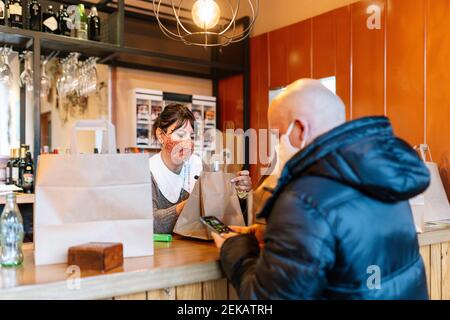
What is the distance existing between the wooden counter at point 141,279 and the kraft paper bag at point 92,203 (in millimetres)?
62

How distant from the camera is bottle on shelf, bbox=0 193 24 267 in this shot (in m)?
1.08

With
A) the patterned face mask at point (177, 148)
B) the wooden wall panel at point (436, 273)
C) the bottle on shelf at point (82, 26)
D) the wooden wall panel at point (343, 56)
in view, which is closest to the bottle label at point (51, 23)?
the bottle on shelf at point (82, 26)

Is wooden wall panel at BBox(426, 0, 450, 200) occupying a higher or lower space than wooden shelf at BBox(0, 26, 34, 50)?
lower

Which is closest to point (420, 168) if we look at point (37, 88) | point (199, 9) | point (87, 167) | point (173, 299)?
point (173, 299)

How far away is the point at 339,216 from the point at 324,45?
231 centimetres

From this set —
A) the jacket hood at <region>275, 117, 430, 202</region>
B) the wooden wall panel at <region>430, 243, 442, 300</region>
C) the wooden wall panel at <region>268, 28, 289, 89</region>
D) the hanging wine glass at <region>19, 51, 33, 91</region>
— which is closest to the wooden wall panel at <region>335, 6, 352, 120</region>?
the wooden wall panel at <region>268, 28, 289, 89</region>

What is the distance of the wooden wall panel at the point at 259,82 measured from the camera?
3.45 meters

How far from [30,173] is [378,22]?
7.98ft

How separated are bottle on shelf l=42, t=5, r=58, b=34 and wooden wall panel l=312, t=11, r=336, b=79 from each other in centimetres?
175

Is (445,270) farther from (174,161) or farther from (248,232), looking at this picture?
(174,161)

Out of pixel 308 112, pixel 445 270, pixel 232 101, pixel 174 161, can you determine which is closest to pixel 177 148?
pixel 174 161

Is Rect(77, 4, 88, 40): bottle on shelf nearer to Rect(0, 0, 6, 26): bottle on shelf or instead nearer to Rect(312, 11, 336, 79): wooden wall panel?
Rect(0, 0, 6, 26): bottle on shelf

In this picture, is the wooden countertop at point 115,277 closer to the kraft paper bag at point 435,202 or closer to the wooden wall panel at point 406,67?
the kraft paper bag at point 435,202

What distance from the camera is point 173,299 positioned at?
1.10 metres
